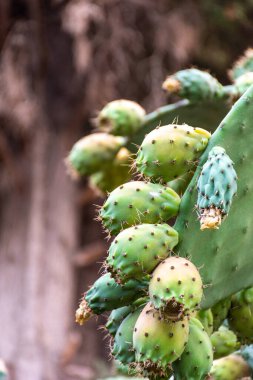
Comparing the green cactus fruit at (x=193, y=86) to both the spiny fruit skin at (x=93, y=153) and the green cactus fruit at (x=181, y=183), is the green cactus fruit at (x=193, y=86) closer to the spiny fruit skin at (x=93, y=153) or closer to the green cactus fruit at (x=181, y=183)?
the spiny fruit skin at (x=93, y=153)

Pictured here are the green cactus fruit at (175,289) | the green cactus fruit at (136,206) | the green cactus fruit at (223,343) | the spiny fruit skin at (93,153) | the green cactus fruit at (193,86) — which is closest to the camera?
the green cactus fruit at (175,289)

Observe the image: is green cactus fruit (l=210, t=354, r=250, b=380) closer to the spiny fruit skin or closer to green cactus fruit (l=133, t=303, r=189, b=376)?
green cactus fruit (l=133, t=303, r=189, b=376)

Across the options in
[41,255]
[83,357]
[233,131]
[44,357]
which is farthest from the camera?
[83,357]

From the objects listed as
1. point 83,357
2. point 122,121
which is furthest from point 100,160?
point 83,357

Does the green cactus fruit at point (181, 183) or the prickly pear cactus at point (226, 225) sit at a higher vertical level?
the green cactus fruit at point (181, 183)

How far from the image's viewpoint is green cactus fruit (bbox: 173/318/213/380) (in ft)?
3.64

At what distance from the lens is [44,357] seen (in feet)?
14.3

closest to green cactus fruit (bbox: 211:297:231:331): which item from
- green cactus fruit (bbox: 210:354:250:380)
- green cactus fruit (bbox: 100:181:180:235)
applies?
green cactus fruit (bbox: 210:354:250:380)

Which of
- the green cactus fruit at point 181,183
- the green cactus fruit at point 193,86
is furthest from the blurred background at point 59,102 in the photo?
the green cactus fruit at point 181,183

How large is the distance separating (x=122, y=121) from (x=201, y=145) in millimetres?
579

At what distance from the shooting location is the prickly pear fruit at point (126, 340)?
115 centimetres

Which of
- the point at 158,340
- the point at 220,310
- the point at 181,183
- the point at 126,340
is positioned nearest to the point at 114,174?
the point at 181,183

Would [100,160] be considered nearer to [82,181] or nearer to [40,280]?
[40,280]

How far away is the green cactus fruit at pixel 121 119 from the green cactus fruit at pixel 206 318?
65cm
